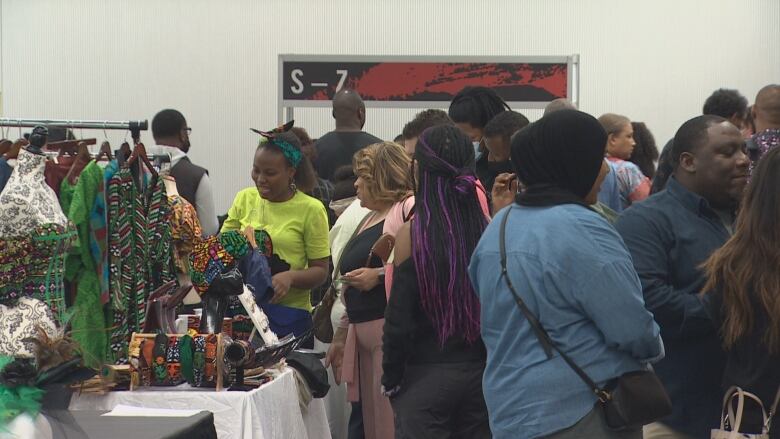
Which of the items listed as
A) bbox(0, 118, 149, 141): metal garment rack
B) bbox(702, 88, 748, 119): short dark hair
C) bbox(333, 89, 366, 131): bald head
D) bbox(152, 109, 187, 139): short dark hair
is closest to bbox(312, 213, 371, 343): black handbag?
bbox(0, 118, 149, 141): metal garment rack

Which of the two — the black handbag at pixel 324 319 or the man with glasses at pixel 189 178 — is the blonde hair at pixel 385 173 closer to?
the black handbag at pixel 324 319

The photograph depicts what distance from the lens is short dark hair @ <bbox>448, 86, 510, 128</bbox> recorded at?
5102mm

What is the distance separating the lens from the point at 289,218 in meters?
4.88

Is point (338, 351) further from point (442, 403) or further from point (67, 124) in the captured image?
point (67, 124)

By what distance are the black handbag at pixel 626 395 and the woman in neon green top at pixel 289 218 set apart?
223 centimetres

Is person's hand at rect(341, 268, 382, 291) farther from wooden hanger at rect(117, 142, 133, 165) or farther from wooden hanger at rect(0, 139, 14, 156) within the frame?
wooden hanger at rect(0, 139, 14, 156)

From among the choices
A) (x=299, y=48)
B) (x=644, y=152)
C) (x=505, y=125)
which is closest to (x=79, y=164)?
(x=505, y=125)

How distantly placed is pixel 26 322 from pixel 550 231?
1.98 m

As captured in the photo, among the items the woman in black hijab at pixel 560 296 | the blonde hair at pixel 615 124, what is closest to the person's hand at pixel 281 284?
the woman in black hijab at pixel 560 296

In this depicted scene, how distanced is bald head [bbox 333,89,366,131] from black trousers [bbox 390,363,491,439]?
304 centimetres

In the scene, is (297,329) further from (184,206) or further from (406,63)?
(406,63)

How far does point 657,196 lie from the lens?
3.49m

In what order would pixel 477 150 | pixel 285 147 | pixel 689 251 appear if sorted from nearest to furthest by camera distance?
pixel 689 251 < pixel 285 147 < pixel 477 150

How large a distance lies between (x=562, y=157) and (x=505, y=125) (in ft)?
6.05
